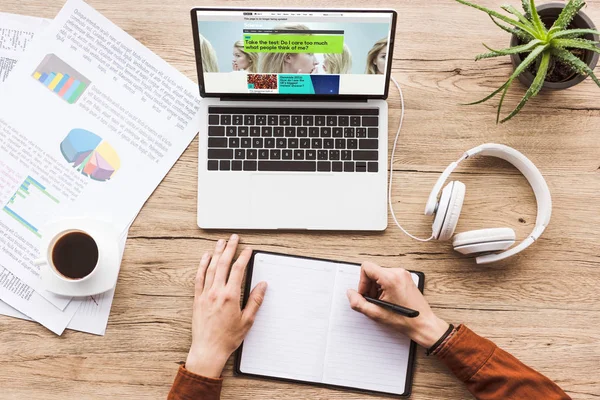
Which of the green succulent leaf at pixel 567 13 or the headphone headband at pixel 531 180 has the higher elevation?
the green succulent leaf at pixel 567 13

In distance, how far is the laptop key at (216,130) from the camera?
99 cm

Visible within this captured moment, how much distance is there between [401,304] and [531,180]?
33 cm

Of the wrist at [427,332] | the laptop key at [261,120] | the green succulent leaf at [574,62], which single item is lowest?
the wrist at [427,332]

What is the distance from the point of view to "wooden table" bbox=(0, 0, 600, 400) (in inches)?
39.0

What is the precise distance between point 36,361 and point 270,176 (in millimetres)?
553

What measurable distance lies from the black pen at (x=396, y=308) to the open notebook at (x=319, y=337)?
2.2 inches

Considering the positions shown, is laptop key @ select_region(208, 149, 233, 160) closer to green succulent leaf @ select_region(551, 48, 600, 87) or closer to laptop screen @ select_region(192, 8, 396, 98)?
laptop screen @ select_region(192, 8, 396, 98)

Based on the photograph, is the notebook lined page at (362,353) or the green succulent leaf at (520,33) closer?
the green succulent leaf at (520,33)

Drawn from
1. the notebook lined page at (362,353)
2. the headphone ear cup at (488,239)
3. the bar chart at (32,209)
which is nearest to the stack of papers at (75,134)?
the bar chart at (32,209)

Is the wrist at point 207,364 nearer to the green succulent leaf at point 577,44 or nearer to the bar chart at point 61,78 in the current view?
the bar chart at point 61,78

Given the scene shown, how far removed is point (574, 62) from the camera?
836mm

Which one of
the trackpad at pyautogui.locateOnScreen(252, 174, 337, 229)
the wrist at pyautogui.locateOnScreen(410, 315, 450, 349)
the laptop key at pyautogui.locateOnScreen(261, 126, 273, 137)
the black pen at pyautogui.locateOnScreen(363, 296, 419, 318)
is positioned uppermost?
the laptop key at pyautogui.locateOnScreen(261, 126, 273, 137)

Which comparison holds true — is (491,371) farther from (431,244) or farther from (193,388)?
(193,388)

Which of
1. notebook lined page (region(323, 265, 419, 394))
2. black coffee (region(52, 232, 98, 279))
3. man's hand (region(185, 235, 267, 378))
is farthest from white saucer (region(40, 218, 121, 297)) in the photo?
notebook lined page (region(323, 265, 419, 394))
